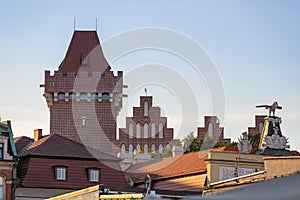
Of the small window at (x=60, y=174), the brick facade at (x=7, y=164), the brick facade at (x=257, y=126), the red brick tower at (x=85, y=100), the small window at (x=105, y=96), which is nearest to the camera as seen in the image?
the brick facade at (x=7, y=164)

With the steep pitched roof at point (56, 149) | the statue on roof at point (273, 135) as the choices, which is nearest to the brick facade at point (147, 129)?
the steep pitched roof at point (56, 149)

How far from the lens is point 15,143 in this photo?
53.7m

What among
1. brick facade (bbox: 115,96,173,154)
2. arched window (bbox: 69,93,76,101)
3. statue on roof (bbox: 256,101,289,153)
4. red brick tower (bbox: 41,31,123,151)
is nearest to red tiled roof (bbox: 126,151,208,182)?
statue on roof (bbox: 256,101,289,153)

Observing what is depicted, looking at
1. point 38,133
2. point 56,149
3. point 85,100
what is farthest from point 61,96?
point 56,149

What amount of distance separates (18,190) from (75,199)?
13.2 metres

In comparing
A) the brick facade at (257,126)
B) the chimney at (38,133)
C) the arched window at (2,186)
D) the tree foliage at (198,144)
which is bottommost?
the arched window at (2,186)

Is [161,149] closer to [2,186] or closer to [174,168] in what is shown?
[174,168]

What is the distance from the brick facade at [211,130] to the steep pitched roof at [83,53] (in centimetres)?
1649

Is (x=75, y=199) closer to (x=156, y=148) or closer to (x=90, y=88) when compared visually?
(x=90, y=88)

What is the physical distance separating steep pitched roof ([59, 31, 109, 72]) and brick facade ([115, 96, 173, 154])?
51.1 feet

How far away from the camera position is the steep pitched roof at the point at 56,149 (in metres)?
50.6

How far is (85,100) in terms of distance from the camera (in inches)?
3120

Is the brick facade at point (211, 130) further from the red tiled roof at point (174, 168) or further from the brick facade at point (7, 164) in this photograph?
the brick facade at point (7, 164)

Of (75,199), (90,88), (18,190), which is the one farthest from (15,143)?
(90,88)
